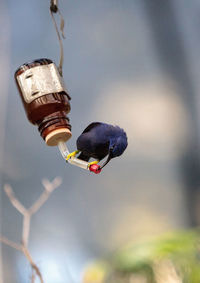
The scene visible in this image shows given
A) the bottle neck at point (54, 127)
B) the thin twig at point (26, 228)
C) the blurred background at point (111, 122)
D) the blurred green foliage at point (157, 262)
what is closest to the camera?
the bottle neck at point (54, 127)

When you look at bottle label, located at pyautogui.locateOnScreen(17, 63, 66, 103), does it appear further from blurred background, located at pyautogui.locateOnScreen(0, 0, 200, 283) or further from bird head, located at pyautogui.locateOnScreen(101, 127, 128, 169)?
blurred background, located at pyautogui.locateOnScreen(0, 0, 200, 283)

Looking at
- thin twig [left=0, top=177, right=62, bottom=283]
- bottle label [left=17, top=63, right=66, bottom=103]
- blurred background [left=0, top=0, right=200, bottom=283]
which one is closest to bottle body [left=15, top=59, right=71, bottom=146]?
bottle label [left=17, top=63, right=66, bottom=103]

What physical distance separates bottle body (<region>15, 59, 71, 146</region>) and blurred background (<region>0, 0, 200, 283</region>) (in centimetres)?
86

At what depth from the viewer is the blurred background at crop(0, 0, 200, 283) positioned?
1317mm

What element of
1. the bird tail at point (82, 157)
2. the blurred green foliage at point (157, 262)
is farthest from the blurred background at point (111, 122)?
the bird tail at point (82, 157)

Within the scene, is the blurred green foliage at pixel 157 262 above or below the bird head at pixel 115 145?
below

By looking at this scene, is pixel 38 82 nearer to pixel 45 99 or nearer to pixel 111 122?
pixel 45 99

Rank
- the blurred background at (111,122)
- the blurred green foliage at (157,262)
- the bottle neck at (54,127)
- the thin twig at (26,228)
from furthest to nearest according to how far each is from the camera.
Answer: the blurred background at (111,122) < the blurred green foliage at (157,262) < the thin twig at (26,228) < the bottle neck at (54,127)

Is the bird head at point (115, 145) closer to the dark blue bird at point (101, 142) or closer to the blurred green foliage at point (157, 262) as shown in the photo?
the dark blue bird at point (101, 142)

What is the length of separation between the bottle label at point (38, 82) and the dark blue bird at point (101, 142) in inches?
2.5

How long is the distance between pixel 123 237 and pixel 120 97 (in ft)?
1.86

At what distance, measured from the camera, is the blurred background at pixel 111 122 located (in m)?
1.32

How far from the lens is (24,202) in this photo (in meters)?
1.31

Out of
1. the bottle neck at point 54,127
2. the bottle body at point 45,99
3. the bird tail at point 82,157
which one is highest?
the bottle body at point 45,99
